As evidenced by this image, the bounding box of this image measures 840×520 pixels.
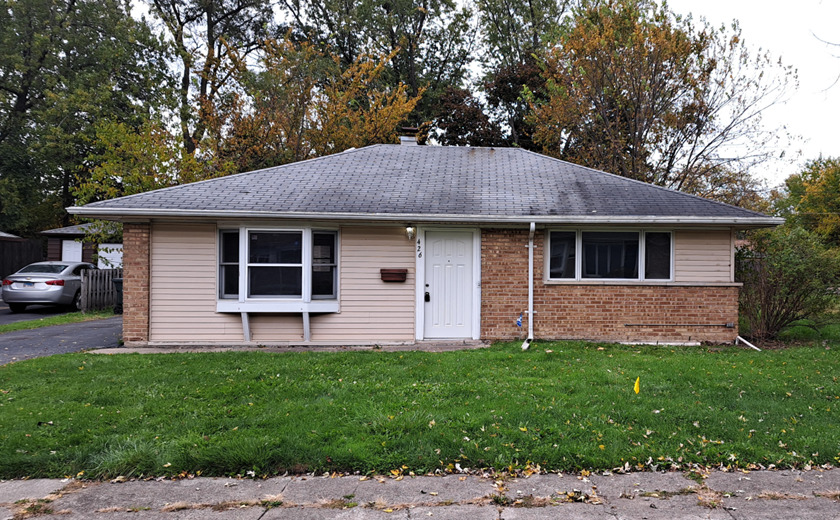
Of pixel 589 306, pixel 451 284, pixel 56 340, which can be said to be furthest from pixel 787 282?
pixel 56 340

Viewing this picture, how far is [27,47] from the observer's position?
75.7ft

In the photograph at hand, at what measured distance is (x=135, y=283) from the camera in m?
8.68

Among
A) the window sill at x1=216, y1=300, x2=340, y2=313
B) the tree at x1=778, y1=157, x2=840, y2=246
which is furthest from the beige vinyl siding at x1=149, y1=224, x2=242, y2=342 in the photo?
the tree at x1=778, y1=157, x2=840, y2=246

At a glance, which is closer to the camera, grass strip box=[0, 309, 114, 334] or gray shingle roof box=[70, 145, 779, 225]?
gray shingle roof box=[70, 145, 779, 225]

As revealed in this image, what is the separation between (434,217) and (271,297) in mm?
3304

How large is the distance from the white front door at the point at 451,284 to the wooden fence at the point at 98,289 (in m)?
10.2

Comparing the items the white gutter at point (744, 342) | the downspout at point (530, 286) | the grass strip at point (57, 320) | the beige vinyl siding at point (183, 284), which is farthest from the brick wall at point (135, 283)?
the white gutter at point (744, 342)

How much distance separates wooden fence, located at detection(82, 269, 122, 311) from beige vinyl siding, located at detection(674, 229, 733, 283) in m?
14.5

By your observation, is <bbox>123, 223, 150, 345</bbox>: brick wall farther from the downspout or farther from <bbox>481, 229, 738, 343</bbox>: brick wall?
the downspout

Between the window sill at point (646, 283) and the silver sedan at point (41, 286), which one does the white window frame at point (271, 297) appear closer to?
the window sill at point (646, 283)

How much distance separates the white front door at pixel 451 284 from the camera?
916 centimetres

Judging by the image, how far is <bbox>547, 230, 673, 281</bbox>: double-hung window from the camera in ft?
30.0

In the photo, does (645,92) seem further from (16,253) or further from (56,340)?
(16,253)

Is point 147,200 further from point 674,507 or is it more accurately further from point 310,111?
point 310,111
